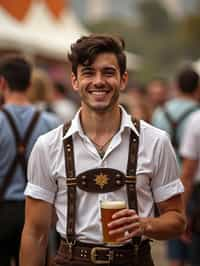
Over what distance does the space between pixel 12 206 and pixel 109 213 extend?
244 cm

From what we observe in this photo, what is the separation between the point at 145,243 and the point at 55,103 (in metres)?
6.16

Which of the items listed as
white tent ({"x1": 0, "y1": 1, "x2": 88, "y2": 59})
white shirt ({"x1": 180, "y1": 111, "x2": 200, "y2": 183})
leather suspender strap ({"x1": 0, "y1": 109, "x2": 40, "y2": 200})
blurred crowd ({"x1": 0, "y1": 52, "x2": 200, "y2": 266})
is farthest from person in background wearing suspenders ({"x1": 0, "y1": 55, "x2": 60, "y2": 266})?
white tent ({"x1": 0, "y1": 1, "x2": 88, "y2": 59})

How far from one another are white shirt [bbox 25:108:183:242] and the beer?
36 centimetres

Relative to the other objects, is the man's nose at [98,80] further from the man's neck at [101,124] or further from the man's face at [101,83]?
the man's neck at [101,124]

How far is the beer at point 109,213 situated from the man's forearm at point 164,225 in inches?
10.0

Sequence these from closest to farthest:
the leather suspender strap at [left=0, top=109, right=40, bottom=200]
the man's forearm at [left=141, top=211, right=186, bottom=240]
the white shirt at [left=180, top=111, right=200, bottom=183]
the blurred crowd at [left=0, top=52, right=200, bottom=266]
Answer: the man's forearm at [left=141, top=211, right=186, bottom=240], the leather suspender strap at [left=0, top=109, right=40, bottom=200], the white shirt at [left=180, top=111, right=200, bottom=183], the blurred crowd at [left=0, top=52, right=200, bottom=266]

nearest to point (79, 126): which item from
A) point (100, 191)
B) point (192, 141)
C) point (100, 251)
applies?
point (100, 191)

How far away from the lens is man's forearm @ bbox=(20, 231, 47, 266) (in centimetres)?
490

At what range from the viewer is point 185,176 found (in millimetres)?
7492

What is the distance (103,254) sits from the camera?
4750 millimetres

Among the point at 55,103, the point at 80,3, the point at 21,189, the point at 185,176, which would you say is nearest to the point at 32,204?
the point at 21,189

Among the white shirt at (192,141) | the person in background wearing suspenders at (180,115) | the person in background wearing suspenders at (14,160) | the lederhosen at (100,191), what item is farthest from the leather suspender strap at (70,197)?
the person in background wearing suspenders at (180,115)

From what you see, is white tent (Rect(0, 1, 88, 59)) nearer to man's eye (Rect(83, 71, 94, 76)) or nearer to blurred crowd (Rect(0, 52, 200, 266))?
blurred crowd (Rect(0, 52, 200, 266))

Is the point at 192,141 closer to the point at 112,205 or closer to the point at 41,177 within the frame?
the point at 41,177
